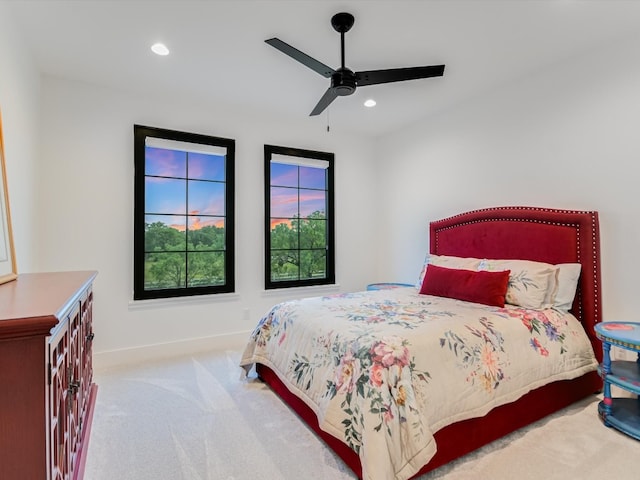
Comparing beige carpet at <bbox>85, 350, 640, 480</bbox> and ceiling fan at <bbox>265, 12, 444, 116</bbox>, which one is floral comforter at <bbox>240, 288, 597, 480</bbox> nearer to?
beige carpet at <bbox>85, 350, 640, 480</bbox>

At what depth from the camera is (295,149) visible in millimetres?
4367

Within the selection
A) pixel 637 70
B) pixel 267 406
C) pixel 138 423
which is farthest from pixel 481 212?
pixel 138 423

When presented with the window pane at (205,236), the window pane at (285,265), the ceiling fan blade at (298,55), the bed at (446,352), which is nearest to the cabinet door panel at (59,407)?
the bed at (446,352)

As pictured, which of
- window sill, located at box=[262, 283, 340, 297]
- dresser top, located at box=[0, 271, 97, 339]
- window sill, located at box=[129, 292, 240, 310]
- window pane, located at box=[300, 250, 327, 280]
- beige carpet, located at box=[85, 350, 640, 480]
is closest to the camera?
dresser top, located at box=[0, 271, 97, 339]

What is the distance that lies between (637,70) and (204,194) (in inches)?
159

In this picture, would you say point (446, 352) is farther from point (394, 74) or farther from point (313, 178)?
point (313, 178)

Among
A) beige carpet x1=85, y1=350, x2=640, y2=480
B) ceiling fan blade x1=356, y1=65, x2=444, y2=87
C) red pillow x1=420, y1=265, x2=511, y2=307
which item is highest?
ceiling fan blade x1=356, y1=65, x2=444, y2=87

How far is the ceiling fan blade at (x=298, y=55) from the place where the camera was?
2162mm

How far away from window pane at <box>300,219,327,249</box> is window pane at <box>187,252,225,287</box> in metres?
1.12

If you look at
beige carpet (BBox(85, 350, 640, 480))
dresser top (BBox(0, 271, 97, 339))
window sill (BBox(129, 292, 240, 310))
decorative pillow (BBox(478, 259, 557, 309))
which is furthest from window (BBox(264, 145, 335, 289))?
dresser top (BBox(0, 271, 97, 339))

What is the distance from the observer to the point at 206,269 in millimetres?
3893

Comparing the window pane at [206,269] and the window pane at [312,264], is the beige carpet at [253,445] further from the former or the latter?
the window pane at [312,264]

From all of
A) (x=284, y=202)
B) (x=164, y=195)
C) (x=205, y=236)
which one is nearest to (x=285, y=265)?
(x=284, y=202)

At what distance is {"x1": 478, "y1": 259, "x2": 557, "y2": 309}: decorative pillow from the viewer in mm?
2637
